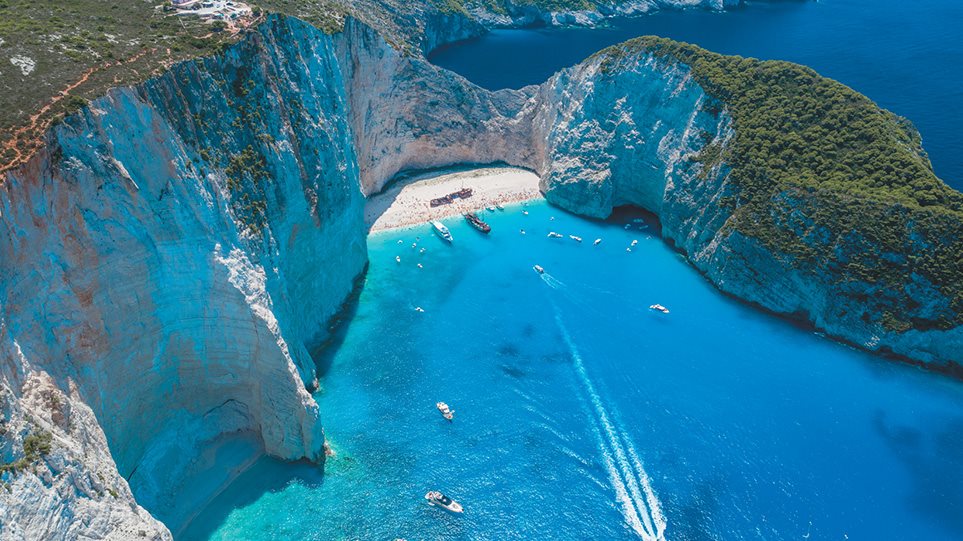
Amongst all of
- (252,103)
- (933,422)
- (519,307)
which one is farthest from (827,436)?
(252,103)

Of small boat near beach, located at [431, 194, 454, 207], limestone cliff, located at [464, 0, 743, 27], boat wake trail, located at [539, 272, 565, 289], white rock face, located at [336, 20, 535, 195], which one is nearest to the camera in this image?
boat wake trail, located at [539, 272, 565, 289]

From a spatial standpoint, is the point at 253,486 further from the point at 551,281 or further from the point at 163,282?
the point at 551,281

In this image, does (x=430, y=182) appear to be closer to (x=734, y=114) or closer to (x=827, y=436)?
(x=734, y=114)

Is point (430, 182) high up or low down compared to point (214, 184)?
down

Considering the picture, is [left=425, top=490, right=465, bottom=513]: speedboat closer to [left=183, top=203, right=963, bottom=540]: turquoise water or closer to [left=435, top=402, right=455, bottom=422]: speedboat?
[left=183, top=203, right=963, bottom=540]: turquoise water

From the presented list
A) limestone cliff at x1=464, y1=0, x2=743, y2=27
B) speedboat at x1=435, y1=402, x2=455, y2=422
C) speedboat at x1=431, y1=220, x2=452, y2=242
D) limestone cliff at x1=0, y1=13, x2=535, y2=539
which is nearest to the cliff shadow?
limestone cliff at x1=0, y1=13, x2=535, y2=539

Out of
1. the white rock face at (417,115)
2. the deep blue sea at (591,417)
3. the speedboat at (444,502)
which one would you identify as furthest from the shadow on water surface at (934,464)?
the white rock face at (417,115)
